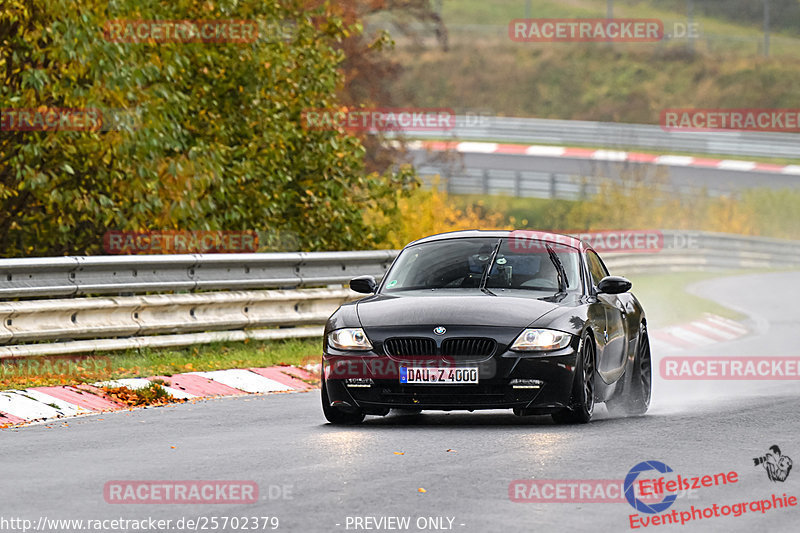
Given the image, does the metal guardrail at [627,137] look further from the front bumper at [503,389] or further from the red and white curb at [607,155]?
the front bumper at [503,389]

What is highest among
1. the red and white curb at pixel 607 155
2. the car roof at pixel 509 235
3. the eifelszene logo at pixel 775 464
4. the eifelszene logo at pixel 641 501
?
the car roof at pixel 509 235

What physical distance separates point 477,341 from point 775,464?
2.44 meters

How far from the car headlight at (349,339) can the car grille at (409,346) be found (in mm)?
155

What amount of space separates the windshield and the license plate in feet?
3.97

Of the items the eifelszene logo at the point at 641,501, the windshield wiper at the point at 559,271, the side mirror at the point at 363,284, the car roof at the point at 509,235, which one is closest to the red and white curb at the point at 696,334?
the car roof at the point at 509,235

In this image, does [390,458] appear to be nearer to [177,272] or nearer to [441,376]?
[441,376]

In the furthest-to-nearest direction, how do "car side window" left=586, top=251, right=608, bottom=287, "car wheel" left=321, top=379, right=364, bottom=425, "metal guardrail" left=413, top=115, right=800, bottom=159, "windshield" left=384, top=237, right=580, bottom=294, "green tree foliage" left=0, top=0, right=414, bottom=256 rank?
"metal guardrail" left=413, top=115, right=800, bottom=159, "green tree foliage" left=0, top=0, right=414, bottom=256, "car side window" left=586, top=251, right=608, bottom=287, "windshield" left=384, top=237, right=580, bottom=294, "car wheel" left=321, top=379, right=364, bottom=425

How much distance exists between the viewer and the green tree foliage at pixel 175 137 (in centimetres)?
1786

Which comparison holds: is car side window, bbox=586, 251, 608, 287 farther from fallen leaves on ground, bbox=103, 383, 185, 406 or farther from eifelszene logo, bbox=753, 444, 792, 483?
fallen leaves on ground, bbox=103, 383, 185, 406

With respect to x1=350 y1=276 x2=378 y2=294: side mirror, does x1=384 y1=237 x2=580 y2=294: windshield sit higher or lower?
higher

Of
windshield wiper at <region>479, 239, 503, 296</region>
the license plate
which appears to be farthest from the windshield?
the license plate

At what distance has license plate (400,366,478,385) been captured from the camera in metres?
10.8

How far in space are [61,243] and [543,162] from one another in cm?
4738

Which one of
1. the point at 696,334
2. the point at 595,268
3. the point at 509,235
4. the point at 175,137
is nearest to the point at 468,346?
the point at 509,235
